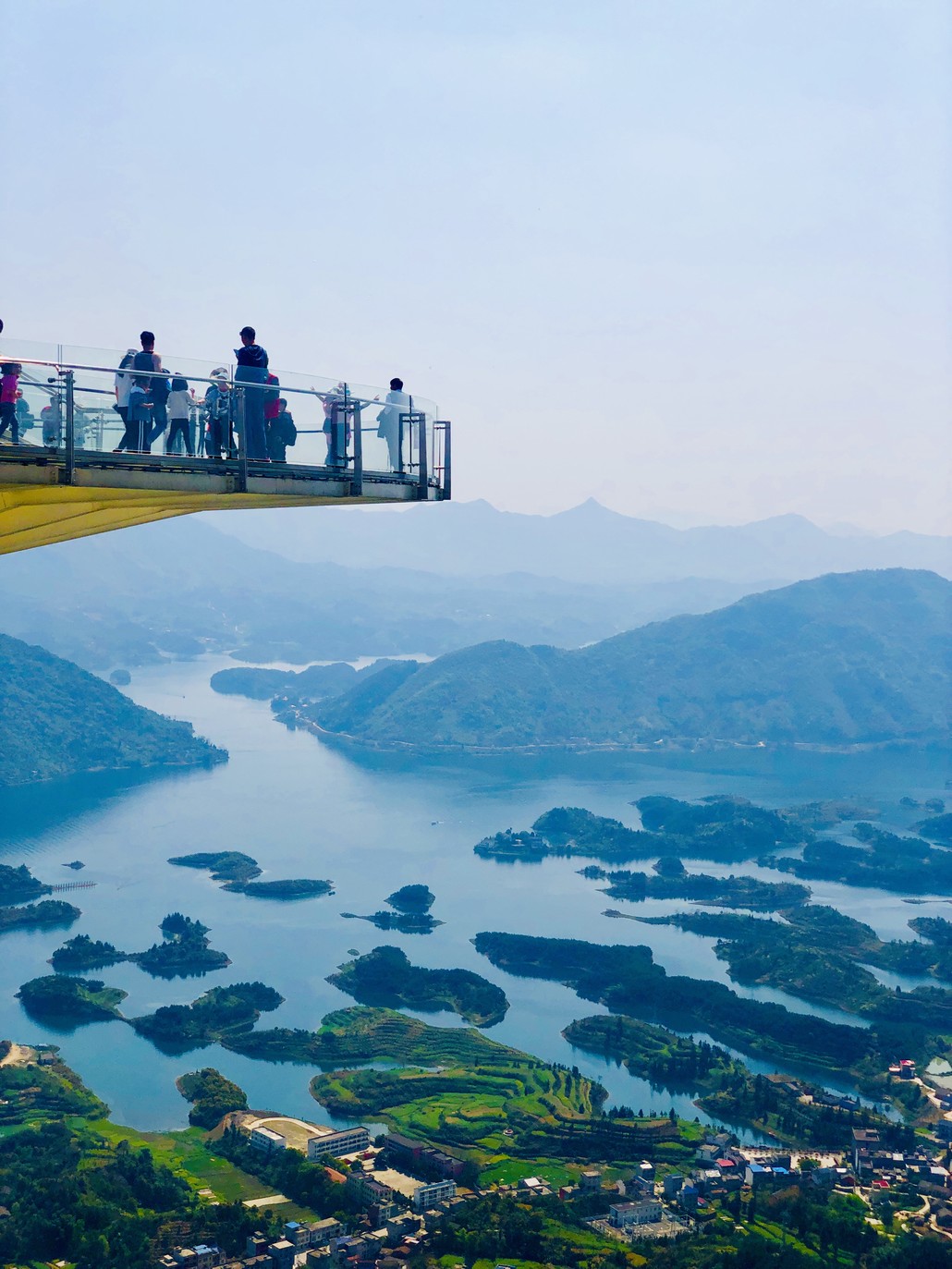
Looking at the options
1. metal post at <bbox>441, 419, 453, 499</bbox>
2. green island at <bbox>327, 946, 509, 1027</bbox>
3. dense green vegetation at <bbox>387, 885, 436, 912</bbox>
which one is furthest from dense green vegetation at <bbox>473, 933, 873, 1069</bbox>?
metal post at <bbox>441, 419, 453, 499</bbox>

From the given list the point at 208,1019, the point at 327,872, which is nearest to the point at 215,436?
the point at 208,1019

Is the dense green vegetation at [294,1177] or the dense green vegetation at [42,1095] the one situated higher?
the dense green vegetation at [294,1177]

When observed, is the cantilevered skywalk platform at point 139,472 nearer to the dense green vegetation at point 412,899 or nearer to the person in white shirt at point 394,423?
the person in white shirt at point 394,423

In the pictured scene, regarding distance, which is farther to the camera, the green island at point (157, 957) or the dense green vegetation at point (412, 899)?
the dense green vegetation at point (412, 899)

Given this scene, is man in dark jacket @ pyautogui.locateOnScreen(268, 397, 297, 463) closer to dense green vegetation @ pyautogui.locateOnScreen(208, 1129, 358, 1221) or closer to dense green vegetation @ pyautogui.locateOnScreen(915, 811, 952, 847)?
dense green vegetation @ pyautogui.locateOnScreen(208, 1129, 358, 1221)

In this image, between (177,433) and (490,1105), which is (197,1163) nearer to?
(490,1105)

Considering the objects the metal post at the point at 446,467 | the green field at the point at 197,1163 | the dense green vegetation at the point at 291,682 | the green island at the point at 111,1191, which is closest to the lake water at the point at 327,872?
the green field at the point at 197,1163
